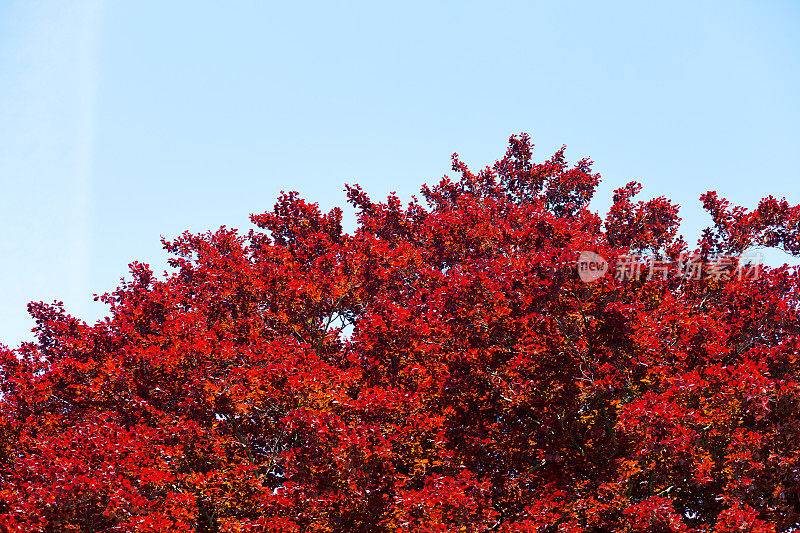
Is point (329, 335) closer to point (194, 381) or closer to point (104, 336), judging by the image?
point (194, 381)

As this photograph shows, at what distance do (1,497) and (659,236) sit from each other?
17.0 meters

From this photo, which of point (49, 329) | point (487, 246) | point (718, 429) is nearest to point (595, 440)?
point (718, 429)

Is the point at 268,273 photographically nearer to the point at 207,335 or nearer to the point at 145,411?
the point at 207,335

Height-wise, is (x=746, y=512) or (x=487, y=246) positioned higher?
(x=487, y=246)

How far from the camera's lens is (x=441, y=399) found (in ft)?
42.9

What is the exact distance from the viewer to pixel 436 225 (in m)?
18.6

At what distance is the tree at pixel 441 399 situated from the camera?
10.6 m

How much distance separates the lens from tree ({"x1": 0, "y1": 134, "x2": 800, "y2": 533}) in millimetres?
10602

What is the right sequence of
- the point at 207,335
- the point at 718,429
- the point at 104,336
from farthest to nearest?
the point at 104,336 → the point at 207,335 → the point at 718,429

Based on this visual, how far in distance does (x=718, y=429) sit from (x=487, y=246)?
8787 millimetres

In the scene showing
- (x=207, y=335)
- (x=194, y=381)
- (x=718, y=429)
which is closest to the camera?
(x=718, y=429)

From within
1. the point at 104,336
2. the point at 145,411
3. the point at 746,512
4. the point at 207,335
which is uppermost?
the point at 104,336

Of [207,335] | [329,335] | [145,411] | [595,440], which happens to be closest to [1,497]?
[145,411]

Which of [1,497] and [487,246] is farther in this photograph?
[487,246]
